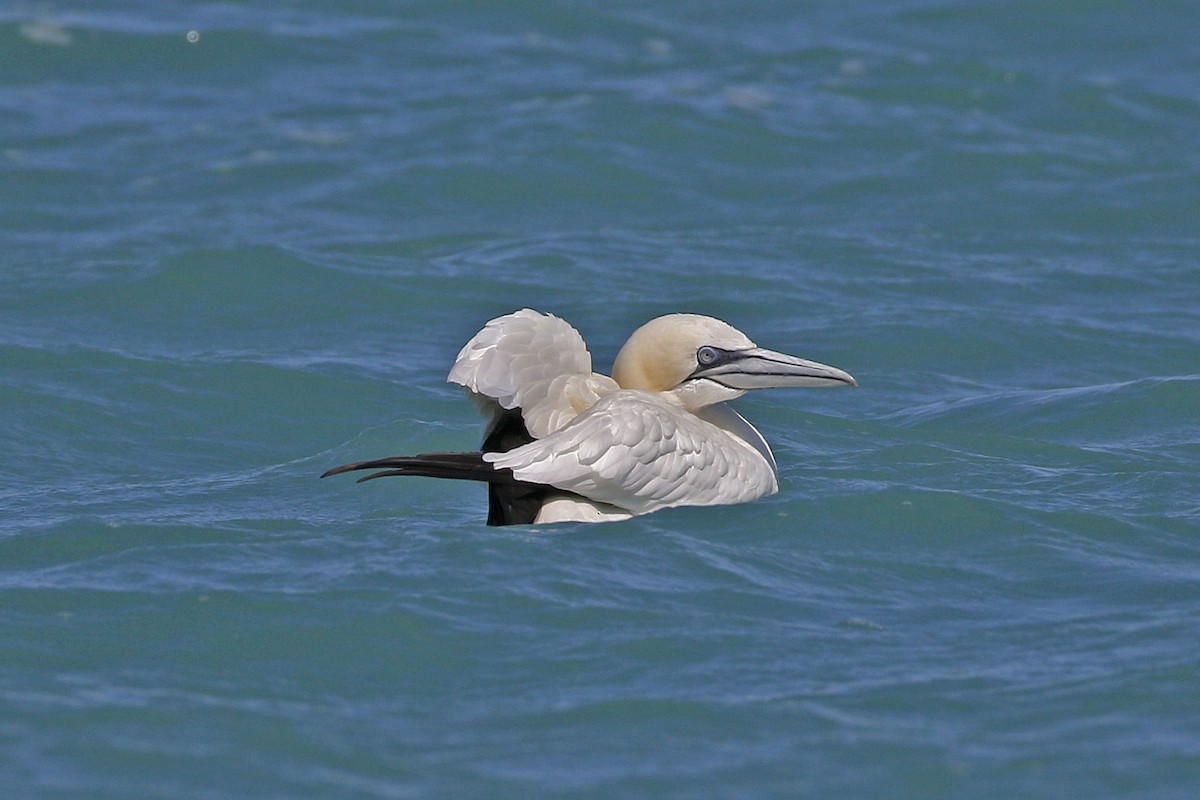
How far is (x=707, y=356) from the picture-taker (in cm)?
845

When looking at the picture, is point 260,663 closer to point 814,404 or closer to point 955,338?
point 814,404

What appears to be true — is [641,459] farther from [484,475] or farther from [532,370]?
[484,475]

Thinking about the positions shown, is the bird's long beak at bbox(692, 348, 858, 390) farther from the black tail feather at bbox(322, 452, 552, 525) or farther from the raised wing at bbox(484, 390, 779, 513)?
the black tail feather at bbox(322, 452, 552, 525)

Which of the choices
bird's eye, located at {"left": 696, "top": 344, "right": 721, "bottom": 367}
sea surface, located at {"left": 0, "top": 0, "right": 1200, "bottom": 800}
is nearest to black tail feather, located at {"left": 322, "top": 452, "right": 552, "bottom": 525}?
sea surface, located at {"left": 0, "top": 0, "right": 1200, "bottom": 800}

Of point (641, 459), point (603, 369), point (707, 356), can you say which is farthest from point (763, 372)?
point (603, 369)

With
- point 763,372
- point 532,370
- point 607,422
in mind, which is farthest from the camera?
point 763,372

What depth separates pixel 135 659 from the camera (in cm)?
644

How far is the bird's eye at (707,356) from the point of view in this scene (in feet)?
27.7

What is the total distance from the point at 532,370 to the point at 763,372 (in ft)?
3.55

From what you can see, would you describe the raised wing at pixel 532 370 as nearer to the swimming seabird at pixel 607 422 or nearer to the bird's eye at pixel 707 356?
the swimming seabird at pixel 607 422

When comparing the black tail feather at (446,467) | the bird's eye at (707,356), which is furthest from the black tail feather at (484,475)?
the bird's eye at (707,356)

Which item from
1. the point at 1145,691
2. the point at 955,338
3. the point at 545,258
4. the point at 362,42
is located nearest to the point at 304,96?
the point at 362,42

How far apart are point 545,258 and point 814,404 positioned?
3.31 meters

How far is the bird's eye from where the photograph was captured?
27.7 ft
